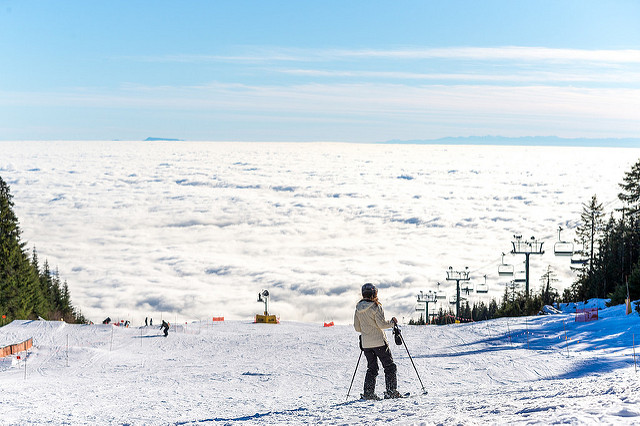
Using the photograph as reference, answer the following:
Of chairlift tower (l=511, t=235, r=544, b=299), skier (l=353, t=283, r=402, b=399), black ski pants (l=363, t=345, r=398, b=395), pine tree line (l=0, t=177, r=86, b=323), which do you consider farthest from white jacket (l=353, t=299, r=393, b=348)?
pine tree line (l=0, t=177, r=86, b=323)

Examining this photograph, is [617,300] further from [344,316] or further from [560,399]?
[344,316]

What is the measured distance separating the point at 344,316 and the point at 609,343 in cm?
16781

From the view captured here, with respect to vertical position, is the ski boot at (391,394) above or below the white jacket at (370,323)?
below

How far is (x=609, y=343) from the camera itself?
1525cm

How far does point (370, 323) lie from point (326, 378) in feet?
14.7

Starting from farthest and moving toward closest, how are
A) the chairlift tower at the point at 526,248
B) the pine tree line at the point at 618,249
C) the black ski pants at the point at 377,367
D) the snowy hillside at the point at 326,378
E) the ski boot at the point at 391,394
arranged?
the pine tree line at the point at 618,249 < the chairlift tower at the point at 526,248 < the ski boot at the point at 391,394 < the black ski pants at the point at 377,367 < the snowy hillside at the point at 326,378

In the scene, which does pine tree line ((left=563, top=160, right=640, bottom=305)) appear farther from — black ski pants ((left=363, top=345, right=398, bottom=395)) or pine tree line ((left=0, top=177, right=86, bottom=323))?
pine tree line ((left=0, top=177, right=86, bottom=323))

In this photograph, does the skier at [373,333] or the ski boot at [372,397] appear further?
the ski boot at [372,397]

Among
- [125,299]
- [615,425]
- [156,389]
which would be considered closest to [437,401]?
[615,425]

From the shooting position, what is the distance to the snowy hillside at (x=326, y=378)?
7781 millimetres

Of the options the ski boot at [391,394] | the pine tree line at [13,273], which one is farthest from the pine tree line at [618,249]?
the pine tree line at [13,273]

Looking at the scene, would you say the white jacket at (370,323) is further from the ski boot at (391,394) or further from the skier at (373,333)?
the ski boot at (391,394)

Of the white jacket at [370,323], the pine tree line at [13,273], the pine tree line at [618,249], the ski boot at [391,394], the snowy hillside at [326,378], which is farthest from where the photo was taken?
the pine tree line at [13,273]

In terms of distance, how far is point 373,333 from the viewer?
8.87m
